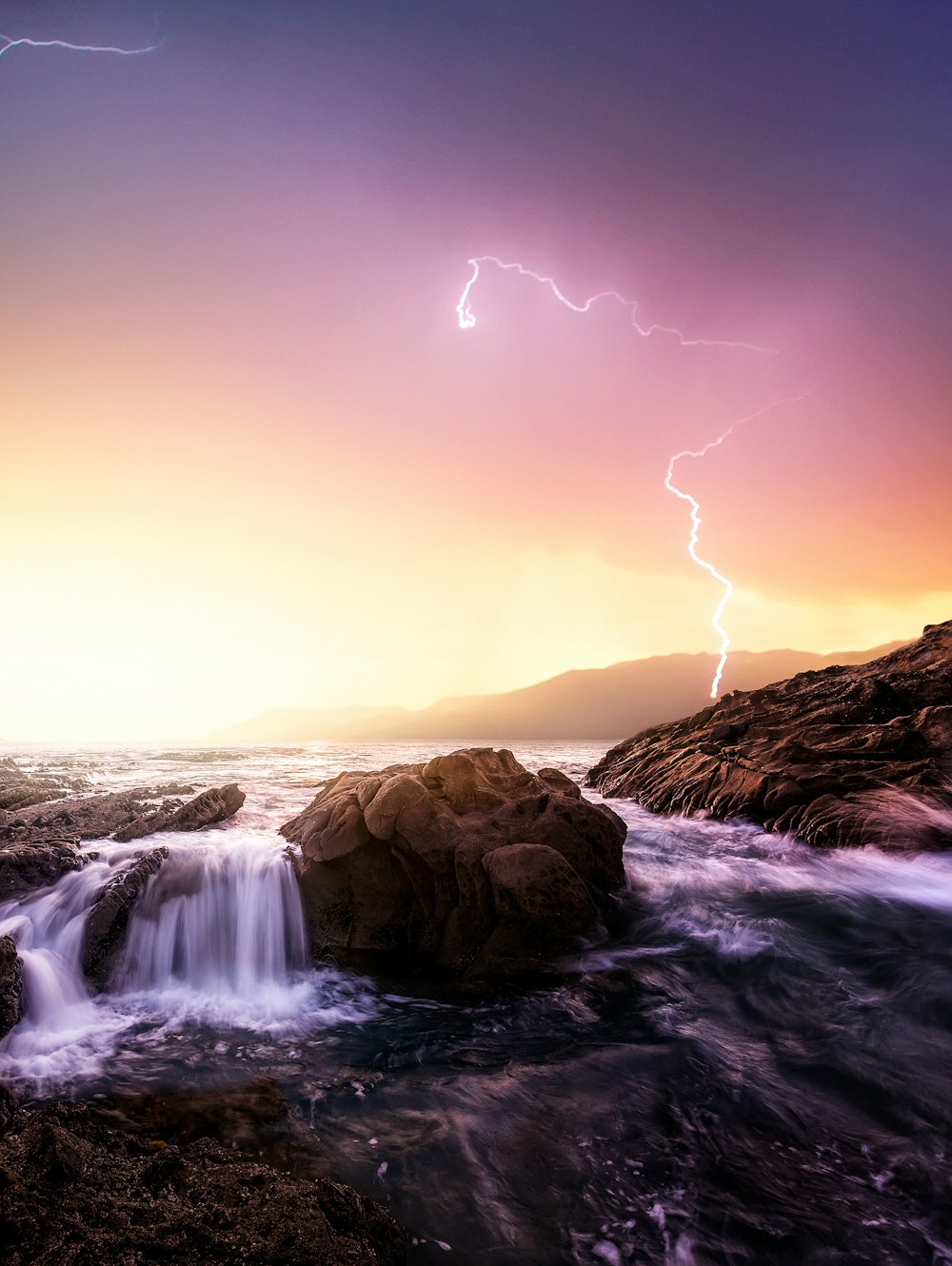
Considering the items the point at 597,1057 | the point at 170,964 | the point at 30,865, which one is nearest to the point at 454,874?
the point at 597,1057

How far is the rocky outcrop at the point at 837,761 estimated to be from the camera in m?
13.5

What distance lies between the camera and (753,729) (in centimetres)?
2131

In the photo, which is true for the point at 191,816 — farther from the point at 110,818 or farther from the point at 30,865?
the point at 30,865

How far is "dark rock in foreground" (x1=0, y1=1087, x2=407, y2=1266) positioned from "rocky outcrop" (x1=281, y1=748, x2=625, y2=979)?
5082mm

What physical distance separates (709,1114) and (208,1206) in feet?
15.2

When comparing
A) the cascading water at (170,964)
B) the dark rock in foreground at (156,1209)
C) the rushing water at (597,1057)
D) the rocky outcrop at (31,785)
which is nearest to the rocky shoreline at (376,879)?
the dark rock in foreground at (156,1209)

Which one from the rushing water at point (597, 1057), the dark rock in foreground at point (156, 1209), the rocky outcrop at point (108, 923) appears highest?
the dark rock in foreground at point (156, 1209)

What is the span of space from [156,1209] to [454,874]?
670cm

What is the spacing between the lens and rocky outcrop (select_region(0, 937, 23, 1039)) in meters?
6.38

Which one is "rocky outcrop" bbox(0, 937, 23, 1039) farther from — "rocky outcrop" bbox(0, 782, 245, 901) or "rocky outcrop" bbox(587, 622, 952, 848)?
"rocky outcrop" bbox(587, 622, 952, 848)

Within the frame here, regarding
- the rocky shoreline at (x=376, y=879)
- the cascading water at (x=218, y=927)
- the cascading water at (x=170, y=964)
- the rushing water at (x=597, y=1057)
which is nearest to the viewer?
the rocky shoreline at (x=376, y=879)

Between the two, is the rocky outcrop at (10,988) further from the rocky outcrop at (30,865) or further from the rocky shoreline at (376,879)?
the rocky outcrop at (30,865)

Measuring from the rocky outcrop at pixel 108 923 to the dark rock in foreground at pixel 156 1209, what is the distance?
4.90 meters

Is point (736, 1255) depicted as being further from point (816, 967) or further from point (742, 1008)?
point (816, 967)
